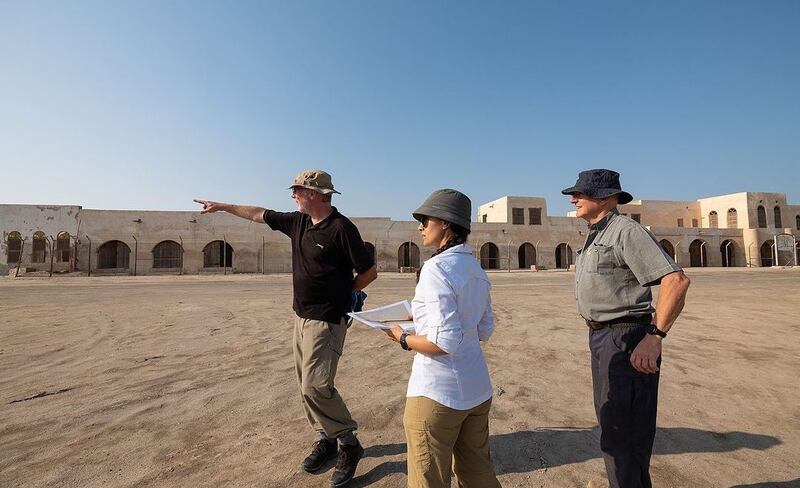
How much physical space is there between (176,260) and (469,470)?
1109 inches

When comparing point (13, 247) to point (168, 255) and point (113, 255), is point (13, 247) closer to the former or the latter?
point (113, 255)

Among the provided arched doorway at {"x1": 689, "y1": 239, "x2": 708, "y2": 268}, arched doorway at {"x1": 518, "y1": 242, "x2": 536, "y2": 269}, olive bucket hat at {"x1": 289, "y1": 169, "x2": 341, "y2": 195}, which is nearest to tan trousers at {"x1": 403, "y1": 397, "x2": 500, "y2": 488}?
olive bucket hat at {"x1": 289, "y1": 169, "x2": 341, "y2": 195}

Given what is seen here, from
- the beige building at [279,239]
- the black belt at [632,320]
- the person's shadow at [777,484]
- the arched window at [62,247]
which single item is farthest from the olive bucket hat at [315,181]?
the arched window at [62,247]

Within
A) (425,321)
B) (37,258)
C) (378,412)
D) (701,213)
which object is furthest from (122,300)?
(701,213)

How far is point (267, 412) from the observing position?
329cm

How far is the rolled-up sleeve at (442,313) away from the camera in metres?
1.40

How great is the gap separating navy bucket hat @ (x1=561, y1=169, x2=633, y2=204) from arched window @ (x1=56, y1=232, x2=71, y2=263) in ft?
99.8

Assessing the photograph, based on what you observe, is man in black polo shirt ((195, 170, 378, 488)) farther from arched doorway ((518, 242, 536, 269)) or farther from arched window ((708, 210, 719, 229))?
arched window ((708, 210, 719, 229))

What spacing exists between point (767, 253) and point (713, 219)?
5.72 metres

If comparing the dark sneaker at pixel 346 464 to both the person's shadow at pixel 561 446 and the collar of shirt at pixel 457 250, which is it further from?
the collar of shirt at pixel 457 250

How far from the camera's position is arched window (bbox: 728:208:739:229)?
125ft

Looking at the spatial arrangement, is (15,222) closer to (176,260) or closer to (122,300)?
(176,260)

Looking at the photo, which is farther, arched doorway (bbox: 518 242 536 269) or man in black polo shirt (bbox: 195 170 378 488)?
arched doorway (bbox: 518 242 536 269)

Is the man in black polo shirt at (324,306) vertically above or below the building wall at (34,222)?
below
